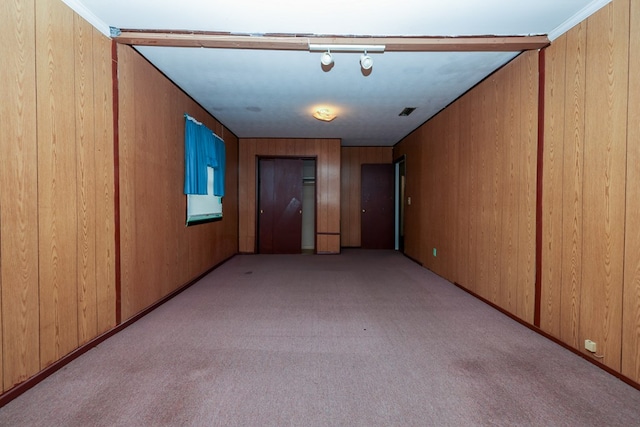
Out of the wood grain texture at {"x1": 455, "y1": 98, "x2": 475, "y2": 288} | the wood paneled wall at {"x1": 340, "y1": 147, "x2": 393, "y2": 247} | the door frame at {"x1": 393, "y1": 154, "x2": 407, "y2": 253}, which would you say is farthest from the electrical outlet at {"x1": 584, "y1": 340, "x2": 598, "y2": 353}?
the wood paneled wall at {"x1": 340, "y1": 147, "x2": 393, "y2": 247}

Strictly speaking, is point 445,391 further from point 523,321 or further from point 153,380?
point 153,380

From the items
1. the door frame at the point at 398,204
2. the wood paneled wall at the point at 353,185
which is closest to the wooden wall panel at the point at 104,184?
the wood paneled wall at the point at 353,185

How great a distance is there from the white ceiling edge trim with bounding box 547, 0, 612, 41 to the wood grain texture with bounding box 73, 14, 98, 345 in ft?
12.5

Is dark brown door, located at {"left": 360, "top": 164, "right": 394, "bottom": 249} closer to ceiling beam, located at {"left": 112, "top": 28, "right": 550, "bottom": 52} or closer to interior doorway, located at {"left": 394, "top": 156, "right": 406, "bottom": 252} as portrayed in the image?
interior doorway, located at {"left": 394, "top": 156, "right": 406, "bottom": 252}

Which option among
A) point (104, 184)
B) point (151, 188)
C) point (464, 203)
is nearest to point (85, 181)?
point (104, 184)

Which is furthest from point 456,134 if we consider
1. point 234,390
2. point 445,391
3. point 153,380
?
point 153,380

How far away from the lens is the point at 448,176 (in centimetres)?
449

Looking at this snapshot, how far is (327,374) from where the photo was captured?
199cm

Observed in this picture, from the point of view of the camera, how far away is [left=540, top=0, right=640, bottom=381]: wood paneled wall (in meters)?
1.89

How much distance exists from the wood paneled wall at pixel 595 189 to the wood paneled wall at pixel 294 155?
451 cm

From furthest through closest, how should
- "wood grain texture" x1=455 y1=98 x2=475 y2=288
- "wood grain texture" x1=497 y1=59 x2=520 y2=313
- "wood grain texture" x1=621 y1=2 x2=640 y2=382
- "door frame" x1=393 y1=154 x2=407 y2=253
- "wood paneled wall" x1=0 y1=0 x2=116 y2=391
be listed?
"door frame" x1=393 y1=154 x2=407 y2=253 < "wood grain texture" x1=455 y1=98 x2=475 y2=288 < "wood grain texture" x1=497 y1=59 x2=520 y2=313 < "wood grain texture" x1=621 y1=2 x2=640 y2=382 < "wood paneled wall" x1=0 y1=0 x2=116 y2=391

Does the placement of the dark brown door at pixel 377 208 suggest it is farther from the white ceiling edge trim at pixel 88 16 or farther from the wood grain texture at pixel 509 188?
the white ceiling edge trim at pixel 88 16

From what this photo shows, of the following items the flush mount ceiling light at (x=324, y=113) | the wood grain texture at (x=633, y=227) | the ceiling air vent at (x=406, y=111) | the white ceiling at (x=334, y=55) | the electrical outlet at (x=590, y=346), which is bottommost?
the electrical outlet at (x=590, y=346)

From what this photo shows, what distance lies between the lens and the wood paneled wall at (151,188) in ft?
9.06
